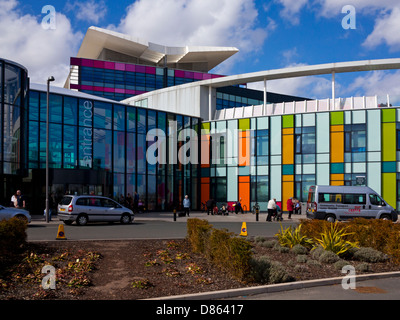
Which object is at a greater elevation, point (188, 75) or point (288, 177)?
point (188, 75)

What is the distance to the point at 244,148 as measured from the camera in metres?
40.3

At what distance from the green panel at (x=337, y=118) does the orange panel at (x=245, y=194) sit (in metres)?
9.18

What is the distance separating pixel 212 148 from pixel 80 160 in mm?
13502

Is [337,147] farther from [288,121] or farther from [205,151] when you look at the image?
[205,151]

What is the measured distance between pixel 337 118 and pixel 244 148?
8.49 metres

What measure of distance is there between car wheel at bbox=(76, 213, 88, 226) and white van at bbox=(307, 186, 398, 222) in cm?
1266

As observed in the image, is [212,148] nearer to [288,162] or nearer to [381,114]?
[288,162]

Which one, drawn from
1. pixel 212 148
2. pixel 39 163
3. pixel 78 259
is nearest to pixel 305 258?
pixel 78 259

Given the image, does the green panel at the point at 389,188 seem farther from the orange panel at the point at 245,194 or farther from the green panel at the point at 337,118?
the orange panel at the point at 245,194

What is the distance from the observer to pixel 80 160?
34000mm

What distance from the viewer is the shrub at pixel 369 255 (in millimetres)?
11492

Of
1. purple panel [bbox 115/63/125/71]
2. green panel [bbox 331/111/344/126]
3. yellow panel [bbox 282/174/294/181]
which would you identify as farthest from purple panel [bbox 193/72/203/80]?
green panel [bbox 331/111/344/126]

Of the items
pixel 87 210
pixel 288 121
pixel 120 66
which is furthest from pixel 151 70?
pixel 87 210

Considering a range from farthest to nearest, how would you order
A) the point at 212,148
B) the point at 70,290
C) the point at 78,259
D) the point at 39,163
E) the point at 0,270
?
the point at 212,148, the point at 39,163, the point at 78,259, the point at 0,270, the point at 70,290
